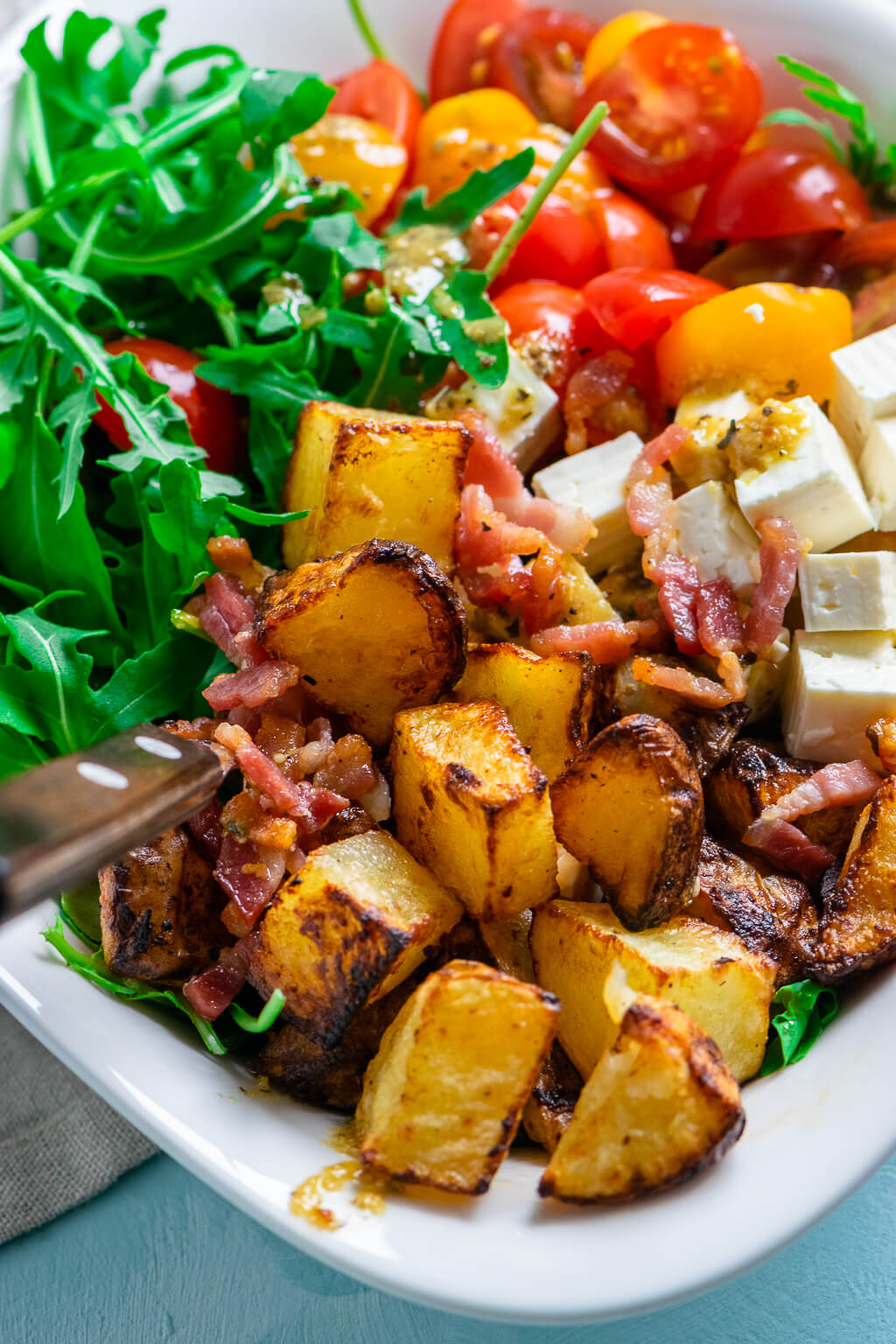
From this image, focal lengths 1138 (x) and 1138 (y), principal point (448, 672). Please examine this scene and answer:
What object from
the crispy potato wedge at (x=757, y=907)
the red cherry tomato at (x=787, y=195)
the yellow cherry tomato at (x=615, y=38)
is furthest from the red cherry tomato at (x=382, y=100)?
the crispy potato wedge at (x=757, y=907)

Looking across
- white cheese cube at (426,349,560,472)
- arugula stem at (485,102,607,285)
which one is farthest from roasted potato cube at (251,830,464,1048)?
arugula stem at (485,102,607,285)

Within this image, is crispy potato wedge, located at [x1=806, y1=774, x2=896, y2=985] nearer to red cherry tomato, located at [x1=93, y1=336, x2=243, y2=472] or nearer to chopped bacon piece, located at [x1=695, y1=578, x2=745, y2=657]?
chopped bacon piece, located at [x1=695, y1=578, x2=745, y2=657]

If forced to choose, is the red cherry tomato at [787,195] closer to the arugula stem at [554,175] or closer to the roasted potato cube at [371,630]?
the arugula stem at [554,175]

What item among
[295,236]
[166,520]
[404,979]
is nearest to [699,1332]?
[404,979]

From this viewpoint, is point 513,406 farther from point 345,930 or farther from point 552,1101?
point 552,1101

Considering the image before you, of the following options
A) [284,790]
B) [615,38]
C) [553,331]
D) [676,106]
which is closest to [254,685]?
[284,790]
